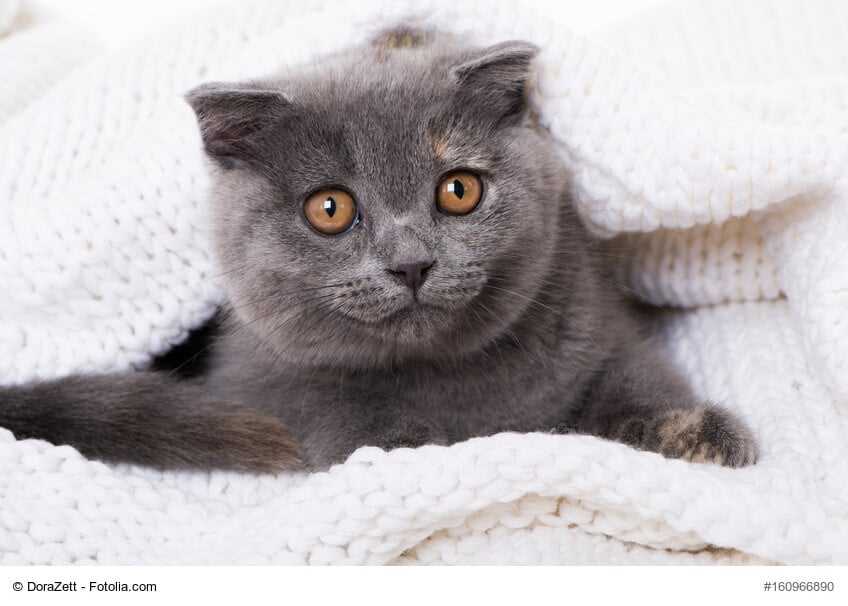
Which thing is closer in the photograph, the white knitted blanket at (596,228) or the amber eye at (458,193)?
the white knitted blanket at (596,228)

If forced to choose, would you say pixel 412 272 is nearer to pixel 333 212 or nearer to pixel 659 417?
pixel 333 212

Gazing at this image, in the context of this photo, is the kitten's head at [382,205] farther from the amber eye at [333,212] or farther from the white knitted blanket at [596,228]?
the white knitted blanket at [596,228]

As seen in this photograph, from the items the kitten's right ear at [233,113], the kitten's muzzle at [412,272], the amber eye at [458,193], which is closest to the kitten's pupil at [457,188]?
the amber eye at [458,193]

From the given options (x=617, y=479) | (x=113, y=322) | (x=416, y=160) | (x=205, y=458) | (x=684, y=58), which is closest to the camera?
(x=617, y=479)

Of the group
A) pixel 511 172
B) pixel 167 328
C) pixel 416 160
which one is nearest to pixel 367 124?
pixel 416 160

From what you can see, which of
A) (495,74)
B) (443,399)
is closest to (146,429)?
(443,399)

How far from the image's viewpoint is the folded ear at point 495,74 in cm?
117

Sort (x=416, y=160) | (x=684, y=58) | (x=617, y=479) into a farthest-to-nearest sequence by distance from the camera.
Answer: (x=684, y=58) → (x=416, y=160) → (x=617, y=479)

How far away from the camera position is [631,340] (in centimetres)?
142

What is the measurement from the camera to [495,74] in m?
1.20

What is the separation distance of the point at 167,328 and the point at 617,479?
774 millimetres

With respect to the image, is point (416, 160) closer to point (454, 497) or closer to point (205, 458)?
point (454, 497)

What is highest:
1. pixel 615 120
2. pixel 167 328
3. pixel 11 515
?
pixel 615 120

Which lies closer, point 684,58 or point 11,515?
point 11,515
